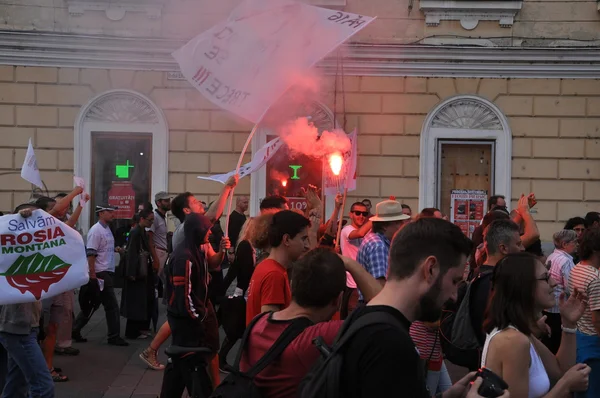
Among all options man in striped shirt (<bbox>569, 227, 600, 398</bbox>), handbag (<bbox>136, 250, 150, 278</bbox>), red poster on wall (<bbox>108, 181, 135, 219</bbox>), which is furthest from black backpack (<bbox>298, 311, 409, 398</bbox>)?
red poster on wall (<bbox>108, 181, 135, 219</bbox>)

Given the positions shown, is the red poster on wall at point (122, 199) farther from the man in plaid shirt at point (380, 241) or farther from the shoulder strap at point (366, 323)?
the shoulder strap at point (366, 323)

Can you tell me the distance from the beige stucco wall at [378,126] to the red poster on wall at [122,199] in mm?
866

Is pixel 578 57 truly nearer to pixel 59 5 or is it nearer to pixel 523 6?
pixel 523 6

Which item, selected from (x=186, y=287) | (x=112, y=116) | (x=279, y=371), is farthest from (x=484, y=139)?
(x=279, y=371)

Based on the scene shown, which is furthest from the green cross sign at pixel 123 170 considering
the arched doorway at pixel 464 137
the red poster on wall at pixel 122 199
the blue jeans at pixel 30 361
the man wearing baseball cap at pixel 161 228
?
the blue jeans at pixel 30 361

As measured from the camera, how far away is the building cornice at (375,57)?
14125mm

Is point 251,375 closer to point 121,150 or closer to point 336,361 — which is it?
point 336,361

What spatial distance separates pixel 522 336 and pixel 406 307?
1128mm

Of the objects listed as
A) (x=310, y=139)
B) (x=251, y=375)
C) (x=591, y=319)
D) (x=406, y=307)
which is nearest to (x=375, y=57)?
(x=310, y=139)

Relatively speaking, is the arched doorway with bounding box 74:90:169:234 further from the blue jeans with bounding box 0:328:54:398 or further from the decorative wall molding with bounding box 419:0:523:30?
the blue jeans with bounding box 0:328:54:398

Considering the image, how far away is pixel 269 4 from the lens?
25.4ft

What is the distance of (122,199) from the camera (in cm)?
1461

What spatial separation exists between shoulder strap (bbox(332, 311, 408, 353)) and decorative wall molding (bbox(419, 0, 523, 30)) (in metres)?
12.6

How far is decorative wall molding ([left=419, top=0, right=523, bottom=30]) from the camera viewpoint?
46.7 feet
